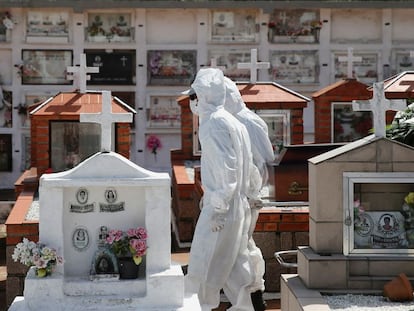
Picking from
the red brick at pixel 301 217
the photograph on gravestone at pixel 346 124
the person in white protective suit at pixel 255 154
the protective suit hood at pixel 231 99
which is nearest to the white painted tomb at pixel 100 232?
the person in white protective suit at pixel 255 154

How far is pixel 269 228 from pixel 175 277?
109 inches

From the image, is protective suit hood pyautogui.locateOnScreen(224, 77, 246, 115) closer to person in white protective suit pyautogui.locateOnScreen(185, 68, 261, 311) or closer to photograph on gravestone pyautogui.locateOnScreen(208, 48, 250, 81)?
person in white protective suit pyautogui.locateOnScreen(185, 68, 261, 311)

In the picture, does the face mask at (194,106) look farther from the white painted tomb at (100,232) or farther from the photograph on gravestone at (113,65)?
the photograph on gravestone at (113,65)

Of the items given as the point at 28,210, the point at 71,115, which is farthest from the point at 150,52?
the point at 28,210

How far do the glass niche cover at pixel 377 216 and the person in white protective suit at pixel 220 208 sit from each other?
778mm

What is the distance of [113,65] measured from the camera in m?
14.7

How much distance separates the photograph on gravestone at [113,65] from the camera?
14555mm

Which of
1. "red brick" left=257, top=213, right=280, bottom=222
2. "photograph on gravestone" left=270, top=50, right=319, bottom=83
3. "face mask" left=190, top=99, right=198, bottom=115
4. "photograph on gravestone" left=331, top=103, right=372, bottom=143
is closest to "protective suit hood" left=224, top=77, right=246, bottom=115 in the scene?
"face mask" left=190, top=99, right=198, bottom=115

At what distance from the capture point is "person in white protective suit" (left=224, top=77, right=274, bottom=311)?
6.52m

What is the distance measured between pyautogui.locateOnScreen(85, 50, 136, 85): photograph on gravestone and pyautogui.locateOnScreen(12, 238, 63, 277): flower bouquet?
31.3 ft

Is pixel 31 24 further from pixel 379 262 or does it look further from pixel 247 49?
pixel 379 262

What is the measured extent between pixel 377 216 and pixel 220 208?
4.14 feet

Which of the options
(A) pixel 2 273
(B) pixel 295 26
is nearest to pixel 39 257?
(A) pixel 2 273

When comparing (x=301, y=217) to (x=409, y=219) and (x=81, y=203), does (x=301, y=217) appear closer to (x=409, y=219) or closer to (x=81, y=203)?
(x=409, y=219)
